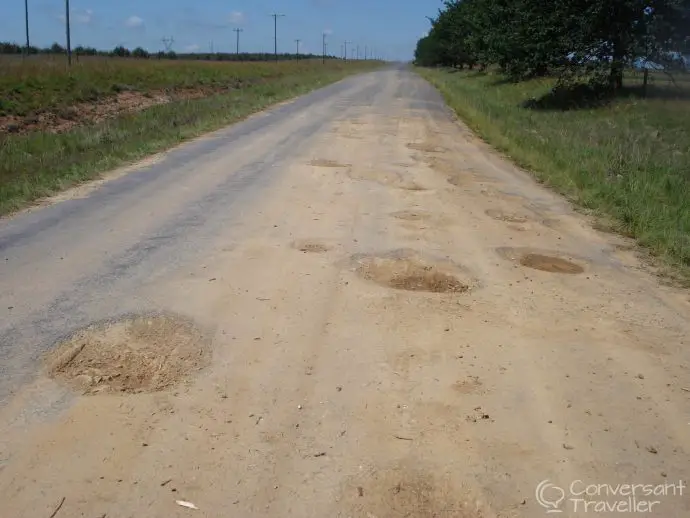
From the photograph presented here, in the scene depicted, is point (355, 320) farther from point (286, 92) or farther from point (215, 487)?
point (286, 92)

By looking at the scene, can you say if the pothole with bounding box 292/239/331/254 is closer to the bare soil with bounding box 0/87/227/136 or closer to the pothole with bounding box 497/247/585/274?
the pothole with bounding box 497/247/585/274

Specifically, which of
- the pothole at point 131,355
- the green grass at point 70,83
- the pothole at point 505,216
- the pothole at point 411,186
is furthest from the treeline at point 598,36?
the pothole at point 131,355

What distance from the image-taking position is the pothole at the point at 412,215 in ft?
26.8

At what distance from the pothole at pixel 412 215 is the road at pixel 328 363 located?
58mm

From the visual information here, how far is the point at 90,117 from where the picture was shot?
23703 mm

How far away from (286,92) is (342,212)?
2396 centimetres

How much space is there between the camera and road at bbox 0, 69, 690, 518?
310 cm

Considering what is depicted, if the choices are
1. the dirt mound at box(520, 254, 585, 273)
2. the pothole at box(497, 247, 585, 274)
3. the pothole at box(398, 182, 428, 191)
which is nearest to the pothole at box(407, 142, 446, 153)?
the pothole at box(398, 182, 428, 191)

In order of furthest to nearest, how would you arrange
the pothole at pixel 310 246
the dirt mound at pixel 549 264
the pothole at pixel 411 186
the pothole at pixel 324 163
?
the pothole at pixel 324 163
the pothole at pixel 411 186
the pothole at pixel 310 246
the dirt mound at pixel 549 264

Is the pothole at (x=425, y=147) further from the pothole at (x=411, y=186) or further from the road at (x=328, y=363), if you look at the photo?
the road at (x=328, y=363)

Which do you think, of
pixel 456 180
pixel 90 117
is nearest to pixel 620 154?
pixel 456 180

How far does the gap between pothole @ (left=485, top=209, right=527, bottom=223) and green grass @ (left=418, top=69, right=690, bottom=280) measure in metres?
1.21

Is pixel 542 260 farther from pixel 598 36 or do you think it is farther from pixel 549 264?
pixel 598 36

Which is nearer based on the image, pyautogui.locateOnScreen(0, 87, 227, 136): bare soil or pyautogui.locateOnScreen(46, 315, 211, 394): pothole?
pyautogui.locateOnScreen(46, 315, 211, 394): pothole
